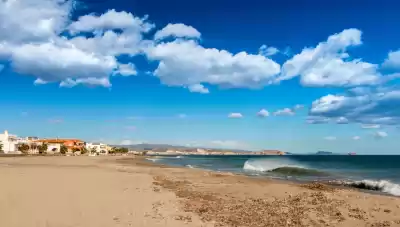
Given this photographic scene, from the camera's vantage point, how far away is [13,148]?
144250 mm

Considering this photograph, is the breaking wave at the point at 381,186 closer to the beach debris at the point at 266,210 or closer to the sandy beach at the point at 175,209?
the sandy beach at the point at 175,209

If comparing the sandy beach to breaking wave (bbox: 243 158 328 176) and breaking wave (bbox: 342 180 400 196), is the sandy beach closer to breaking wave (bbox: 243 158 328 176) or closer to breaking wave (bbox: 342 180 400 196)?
breaking wave (bbox: 342 180 400 196)

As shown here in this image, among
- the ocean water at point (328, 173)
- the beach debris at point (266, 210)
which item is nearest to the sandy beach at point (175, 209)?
the beach debris at point (266, 210)

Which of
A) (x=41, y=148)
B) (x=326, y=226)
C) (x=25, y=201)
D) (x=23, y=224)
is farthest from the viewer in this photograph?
(x=41, y=148)

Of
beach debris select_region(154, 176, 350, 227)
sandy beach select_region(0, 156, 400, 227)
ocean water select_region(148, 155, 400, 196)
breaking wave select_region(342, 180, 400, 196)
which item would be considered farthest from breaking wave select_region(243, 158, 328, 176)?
sandy beach select_region(0, 156, 400, 227)

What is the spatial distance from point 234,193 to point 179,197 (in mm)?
3559

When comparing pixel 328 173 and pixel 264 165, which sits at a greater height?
pixel 328 173

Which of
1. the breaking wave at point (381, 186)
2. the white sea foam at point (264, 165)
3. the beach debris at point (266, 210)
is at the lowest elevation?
the white sea foam at point (264, 165)

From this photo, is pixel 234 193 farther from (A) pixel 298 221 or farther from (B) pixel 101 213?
(B) pixel 101 213

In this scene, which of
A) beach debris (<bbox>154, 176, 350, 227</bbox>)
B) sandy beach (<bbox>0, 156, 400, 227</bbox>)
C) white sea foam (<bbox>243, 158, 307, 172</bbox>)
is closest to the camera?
sandy beach (<bbox>0, 156, 400, 227</bbox>)

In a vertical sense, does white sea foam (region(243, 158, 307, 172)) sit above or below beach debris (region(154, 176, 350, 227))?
below

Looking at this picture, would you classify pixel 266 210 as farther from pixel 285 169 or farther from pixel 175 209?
pixel 285 169

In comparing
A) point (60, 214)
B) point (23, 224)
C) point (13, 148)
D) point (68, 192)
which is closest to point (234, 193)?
point (68, 192)

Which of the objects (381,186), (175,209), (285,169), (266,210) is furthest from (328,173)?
(175,209)
